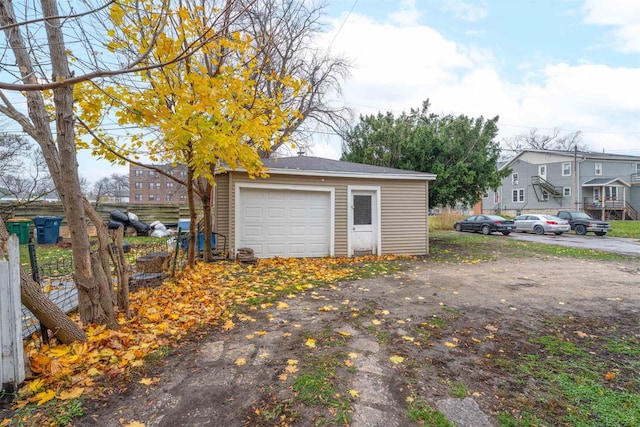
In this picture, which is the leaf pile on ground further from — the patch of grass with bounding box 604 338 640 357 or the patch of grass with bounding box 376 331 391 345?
the patch of grass with bounding box 604 338 640 357

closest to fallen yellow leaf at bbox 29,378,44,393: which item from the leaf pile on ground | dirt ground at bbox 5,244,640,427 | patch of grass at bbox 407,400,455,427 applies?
the leaf pile on ground

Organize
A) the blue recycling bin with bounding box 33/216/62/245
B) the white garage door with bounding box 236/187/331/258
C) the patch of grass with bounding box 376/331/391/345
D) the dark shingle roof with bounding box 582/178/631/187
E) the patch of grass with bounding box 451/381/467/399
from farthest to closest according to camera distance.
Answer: the dark shingle roof with bounding box 582/178/631/187 → the blue recycling bin with bounding box 33/216/62/245 → the white garage door with bounding box 236/187/331/258 → the patch of grass with bounding box 376/331/391/345 → the patch of grass with bounding box 451/381/467/399

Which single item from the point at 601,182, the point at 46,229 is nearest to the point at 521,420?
the point at 46,229

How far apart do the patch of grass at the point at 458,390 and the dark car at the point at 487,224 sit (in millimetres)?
17893

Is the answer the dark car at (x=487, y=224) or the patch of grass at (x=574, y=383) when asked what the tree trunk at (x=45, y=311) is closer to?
the patch of grass at (x=574, y=383)

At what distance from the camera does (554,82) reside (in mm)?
14938

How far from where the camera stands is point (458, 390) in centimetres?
235

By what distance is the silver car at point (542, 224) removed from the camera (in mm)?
18078

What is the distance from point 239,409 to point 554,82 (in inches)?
753

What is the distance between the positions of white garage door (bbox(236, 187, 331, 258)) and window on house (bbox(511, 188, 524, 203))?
3194 centimetres

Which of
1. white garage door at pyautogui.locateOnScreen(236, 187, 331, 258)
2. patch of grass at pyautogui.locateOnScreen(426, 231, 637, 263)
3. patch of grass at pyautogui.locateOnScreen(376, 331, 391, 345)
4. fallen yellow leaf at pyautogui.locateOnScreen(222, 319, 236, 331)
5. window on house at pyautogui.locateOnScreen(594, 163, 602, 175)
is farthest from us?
window on house at pyautogui.locateOnScreen(594, 163, 602, 175)

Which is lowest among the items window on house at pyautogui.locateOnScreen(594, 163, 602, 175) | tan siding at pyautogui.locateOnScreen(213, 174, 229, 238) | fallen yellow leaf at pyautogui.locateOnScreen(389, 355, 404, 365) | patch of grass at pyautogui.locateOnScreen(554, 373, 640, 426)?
patch of grass at pyautogui.locateOnScreen(554, 373, 640, 426)

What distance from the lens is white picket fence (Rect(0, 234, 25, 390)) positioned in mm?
2146

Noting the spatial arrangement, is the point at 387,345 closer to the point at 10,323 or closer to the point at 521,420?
the point at 521,420
